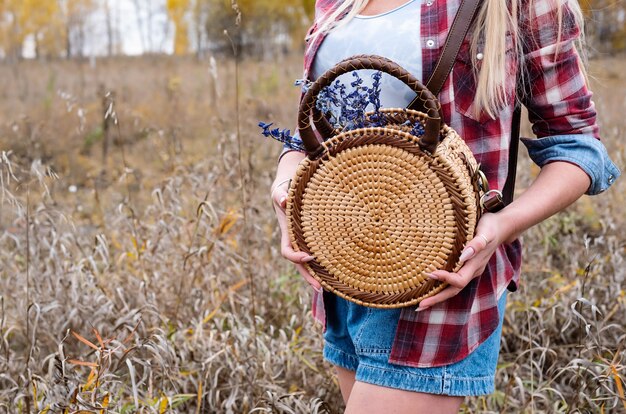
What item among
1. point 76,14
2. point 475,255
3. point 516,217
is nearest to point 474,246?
point 475,255

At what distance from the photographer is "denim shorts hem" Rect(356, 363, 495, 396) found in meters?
1.21

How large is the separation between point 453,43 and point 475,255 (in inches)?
15.1

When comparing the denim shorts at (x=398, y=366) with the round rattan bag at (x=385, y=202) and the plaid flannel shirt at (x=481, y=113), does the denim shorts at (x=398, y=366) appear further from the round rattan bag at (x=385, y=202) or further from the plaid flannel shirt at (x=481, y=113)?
the round rattan bag at (x=385, y=202)

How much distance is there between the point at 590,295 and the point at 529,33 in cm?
186

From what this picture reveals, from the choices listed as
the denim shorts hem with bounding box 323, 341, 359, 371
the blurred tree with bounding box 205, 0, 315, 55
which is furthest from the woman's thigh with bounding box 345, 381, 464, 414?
the blurred tree with bounding box 205, 0, 315, 55

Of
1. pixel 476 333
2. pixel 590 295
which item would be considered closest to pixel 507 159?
pixel 476 333

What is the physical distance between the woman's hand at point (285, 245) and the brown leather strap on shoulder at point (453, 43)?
308 millimetres

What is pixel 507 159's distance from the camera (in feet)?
4.12

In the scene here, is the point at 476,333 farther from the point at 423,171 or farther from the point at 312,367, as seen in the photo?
the point at 312,367

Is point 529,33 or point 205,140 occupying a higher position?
point 529,33

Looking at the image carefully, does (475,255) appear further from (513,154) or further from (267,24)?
(267,24)

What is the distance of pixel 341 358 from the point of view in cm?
142

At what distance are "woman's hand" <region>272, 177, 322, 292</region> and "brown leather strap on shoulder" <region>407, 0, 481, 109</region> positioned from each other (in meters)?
0.31

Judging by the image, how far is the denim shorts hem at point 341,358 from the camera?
140 cm
